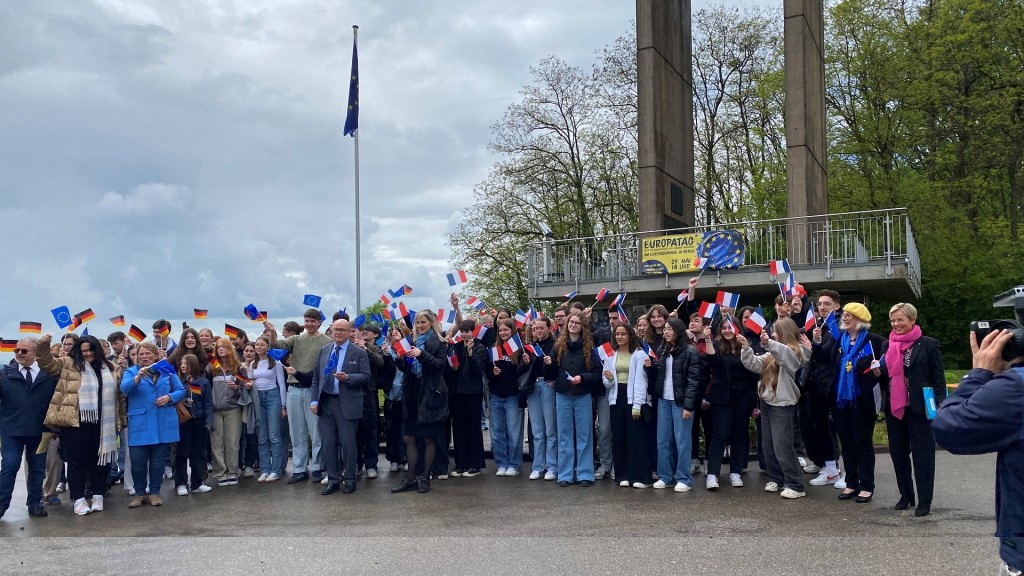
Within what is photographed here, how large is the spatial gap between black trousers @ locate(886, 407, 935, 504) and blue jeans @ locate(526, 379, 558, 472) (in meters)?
3.80

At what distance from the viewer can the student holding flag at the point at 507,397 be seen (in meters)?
10.9

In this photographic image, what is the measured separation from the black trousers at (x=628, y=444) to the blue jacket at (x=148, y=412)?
4732mm

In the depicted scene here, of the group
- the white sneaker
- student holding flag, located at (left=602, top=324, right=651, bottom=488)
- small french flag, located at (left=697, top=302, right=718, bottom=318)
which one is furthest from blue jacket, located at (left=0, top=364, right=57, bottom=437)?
the white sneaker

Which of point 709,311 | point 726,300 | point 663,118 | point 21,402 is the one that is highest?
point 663,118

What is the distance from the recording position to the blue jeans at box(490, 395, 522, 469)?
37.1 feet

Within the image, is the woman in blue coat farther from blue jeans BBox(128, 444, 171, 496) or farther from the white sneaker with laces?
the white sneaker with laces

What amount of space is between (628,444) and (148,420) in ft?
Answer: 16.9

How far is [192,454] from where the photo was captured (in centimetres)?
1077

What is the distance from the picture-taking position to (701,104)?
3462cm

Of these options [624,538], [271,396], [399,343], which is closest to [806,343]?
[624,538]

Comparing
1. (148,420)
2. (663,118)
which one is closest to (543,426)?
(148,420)

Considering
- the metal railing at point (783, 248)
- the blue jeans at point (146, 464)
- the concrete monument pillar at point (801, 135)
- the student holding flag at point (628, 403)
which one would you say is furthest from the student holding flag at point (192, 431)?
the concrete monument pillar at point (801, 135)

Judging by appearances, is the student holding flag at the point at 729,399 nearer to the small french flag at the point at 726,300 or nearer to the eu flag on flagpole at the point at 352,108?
the small french flag at the point at 726,300

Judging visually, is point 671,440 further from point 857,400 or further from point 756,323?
point 857,400
